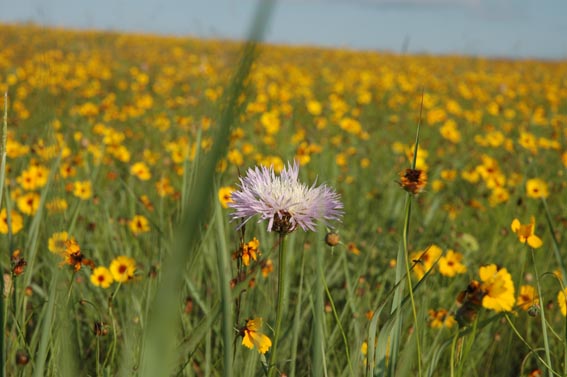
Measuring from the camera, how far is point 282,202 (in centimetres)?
75

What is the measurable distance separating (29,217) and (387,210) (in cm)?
121

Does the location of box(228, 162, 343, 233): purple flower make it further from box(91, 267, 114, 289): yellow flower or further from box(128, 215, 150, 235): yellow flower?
box(128, 215, 150, 235): yellow flower

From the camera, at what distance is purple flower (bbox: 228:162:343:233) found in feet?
2.46

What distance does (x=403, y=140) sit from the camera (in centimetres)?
368

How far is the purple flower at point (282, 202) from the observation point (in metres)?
0.75

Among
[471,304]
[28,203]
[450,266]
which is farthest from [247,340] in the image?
Result: [28,203]

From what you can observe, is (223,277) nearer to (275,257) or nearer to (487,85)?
(275,257)

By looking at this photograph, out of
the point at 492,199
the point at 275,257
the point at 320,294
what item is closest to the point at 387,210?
the point at 492,199

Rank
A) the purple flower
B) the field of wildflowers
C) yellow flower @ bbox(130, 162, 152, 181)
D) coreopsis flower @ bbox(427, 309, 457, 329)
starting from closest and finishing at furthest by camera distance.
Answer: the field of wildflowers
the purple flower
coreopsis flower @ bbox(427, 309, 457, 329)
yellow flower @ bbox(130, 162, 152, 181)

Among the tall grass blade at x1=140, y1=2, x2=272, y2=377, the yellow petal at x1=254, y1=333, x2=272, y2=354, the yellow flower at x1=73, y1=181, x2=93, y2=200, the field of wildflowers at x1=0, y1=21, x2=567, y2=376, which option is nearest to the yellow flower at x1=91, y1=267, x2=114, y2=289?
the field of wildflowers at x1=0, y1=21, x2=567, y2=376

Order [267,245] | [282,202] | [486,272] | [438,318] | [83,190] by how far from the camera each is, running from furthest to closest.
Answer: [83,190], [267,245], [438,318], [486,272], [282,202]

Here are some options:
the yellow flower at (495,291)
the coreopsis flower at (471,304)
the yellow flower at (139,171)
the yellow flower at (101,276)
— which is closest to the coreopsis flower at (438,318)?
the yellow flower at (495,291)

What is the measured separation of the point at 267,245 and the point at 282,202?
32.9 inches

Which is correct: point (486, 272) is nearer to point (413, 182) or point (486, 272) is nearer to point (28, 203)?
point (413, 182)
